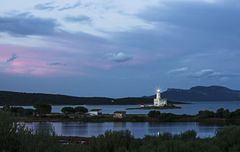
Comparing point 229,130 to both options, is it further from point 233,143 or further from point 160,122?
point 160,122

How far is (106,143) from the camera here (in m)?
16.8

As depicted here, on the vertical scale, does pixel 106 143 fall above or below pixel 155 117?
below

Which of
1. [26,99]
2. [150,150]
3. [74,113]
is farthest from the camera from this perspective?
[26,99]

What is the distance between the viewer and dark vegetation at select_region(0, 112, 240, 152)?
12.4m

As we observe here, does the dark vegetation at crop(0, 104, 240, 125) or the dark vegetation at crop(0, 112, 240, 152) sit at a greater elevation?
the dark vegetation at crop(0, 104, 240, 125)

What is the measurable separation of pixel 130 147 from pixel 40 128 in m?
4.19

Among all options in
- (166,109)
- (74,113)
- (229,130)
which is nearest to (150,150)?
(229,130)

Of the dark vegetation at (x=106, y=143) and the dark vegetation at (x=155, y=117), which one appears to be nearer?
the dark vegetation at (x=106, y=143)

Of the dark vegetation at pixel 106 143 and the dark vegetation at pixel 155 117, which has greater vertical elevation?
the dark vegetation at pixel 155 117

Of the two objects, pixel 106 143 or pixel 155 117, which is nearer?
pixel 106 143

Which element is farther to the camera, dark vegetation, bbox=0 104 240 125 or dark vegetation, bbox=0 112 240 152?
dark vegetation, bbox=0 104 240 125

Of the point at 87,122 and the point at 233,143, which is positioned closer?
the point at 233,143

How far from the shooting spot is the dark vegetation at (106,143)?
488 inches

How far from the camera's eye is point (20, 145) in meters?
12.4
